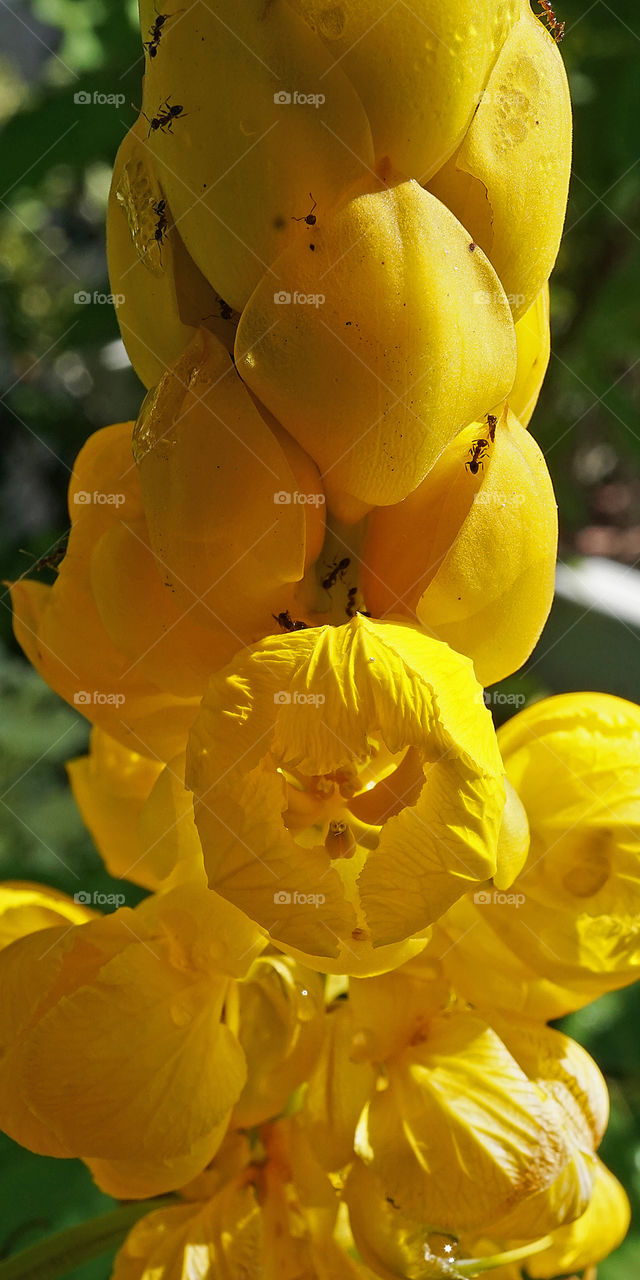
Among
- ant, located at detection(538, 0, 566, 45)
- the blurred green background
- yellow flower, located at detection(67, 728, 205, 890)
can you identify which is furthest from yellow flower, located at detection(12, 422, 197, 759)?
the blurred green background

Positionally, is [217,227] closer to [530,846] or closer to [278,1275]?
[530,846]

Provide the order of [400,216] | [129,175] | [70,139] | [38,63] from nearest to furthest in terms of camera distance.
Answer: [400,216]
[129,175]
[70,139]
[38,63]

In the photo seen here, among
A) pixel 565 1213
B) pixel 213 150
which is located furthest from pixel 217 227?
pixel 565 1213

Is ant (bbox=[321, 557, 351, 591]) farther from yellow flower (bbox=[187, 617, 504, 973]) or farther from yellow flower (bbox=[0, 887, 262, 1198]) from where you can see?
yellow flower (bbox=[0, 887, 262, 1198])

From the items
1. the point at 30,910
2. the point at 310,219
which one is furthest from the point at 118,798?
the point at 310,219

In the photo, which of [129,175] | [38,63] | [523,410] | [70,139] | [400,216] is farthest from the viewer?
[38,63]

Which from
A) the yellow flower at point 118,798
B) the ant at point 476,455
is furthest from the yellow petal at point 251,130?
the yellow flower at point 118,798

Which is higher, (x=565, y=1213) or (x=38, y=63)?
(x=38, y=63)
